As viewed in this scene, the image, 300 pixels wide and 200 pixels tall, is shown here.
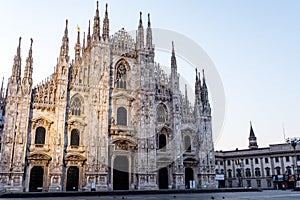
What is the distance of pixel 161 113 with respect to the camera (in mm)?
42281

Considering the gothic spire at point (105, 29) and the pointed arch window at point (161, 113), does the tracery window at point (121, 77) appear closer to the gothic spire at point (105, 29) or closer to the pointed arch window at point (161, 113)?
the gothic spire at point (105, 29)

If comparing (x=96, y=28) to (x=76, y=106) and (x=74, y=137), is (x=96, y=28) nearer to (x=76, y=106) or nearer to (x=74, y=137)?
(x=76, y=106)

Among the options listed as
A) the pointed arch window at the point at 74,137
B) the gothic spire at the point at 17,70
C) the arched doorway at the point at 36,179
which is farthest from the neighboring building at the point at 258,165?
the gothic spire at the point at 17,70

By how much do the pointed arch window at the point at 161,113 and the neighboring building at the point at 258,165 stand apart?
85.6 feet

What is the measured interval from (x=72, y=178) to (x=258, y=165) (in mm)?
46241

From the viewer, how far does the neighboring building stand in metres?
63.2

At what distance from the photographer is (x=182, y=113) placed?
4344 centimetres

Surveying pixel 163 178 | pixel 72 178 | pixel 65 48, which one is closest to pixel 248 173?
pixel 163 178

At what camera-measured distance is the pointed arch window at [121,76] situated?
40.4 metres

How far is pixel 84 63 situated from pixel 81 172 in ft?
43.5

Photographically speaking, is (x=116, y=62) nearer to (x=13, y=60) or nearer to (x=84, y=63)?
(x=84, y=63)

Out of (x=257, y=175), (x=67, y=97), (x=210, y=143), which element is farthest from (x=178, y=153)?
(x=257, y=175)

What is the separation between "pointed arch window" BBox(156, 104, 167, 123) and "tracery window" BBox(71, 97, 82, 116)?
35.0 feet

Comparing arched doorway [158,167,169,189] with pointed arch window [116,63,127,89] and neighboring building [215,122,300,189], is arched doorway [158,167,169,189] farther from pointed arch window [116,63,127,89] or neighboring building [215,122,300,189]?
neighboring building [215,122,300,189]
